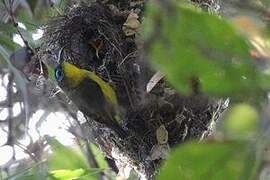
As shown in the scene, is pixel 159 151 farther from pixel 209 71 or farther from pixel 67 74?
pixel 209 71

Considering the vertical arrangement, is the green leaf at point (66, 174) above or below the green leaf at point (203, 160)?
below

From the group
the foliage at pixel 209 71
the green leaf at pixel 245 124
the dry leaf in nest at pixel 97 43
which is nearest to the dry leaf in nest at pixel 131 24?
the dry leaf in nest at pixel 97 43

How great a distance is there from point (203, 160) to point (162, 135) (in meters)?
1.55

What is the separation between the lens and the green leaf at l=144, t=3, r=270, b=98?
78 centimetres

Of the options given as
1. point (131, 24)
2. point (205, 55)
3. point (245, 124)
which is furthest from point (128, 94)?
point (205, 55)

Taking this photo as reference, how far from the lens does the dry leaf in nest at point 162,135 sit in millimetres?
2355

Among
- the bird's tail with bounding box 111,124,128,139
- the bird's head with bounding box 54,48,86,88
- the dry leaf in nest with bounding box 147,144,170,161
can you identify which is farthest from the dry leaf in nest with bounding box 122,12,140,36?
the dry leaf in nest with bounding box 147,144,170,161

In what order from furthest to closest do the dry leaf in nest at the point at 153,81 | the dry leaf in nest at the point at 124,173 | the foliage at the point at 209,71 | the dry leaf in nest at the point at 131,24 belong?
the dry leaf in nest at the point at 124,173 → the dry leaf in nest at the point at 131,24 → the dry leaf in nest at the point at 153,81 → the foliage at the point at 209,71

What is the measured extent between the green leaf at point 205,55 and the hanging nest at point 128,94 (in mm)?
1338

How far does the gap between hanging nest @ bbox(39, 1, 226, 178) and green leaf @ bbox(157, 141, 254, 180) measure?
4.58 feet

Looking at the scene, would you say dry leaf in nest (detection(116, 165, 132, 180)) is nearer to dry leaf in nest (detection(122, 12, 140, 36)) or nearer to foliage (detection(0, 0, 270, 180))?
dry leaf in nest (detection(122, 12, 140, 36))

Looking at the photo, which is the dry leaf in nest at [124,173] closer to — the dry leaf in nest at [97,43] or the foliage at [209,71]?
the dry leaf in nest at [97,43]

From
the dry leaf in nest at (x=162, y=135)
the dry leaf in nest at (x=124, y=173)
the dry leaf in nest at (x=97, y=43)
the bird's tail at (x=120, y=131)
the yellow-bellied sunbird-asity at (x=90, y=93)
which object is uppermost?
the dry leaf in nest at (x=97, y=43)

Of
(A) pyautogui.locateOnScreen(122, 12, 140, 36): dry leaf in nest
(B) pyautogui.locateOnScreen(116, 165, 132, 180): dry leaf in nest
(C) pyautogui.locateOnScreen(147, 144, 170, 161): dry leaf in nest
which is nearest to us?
→ (C) pyautogui.locateOnScreen(147, 144, 170, 161): dry leaf in nest
